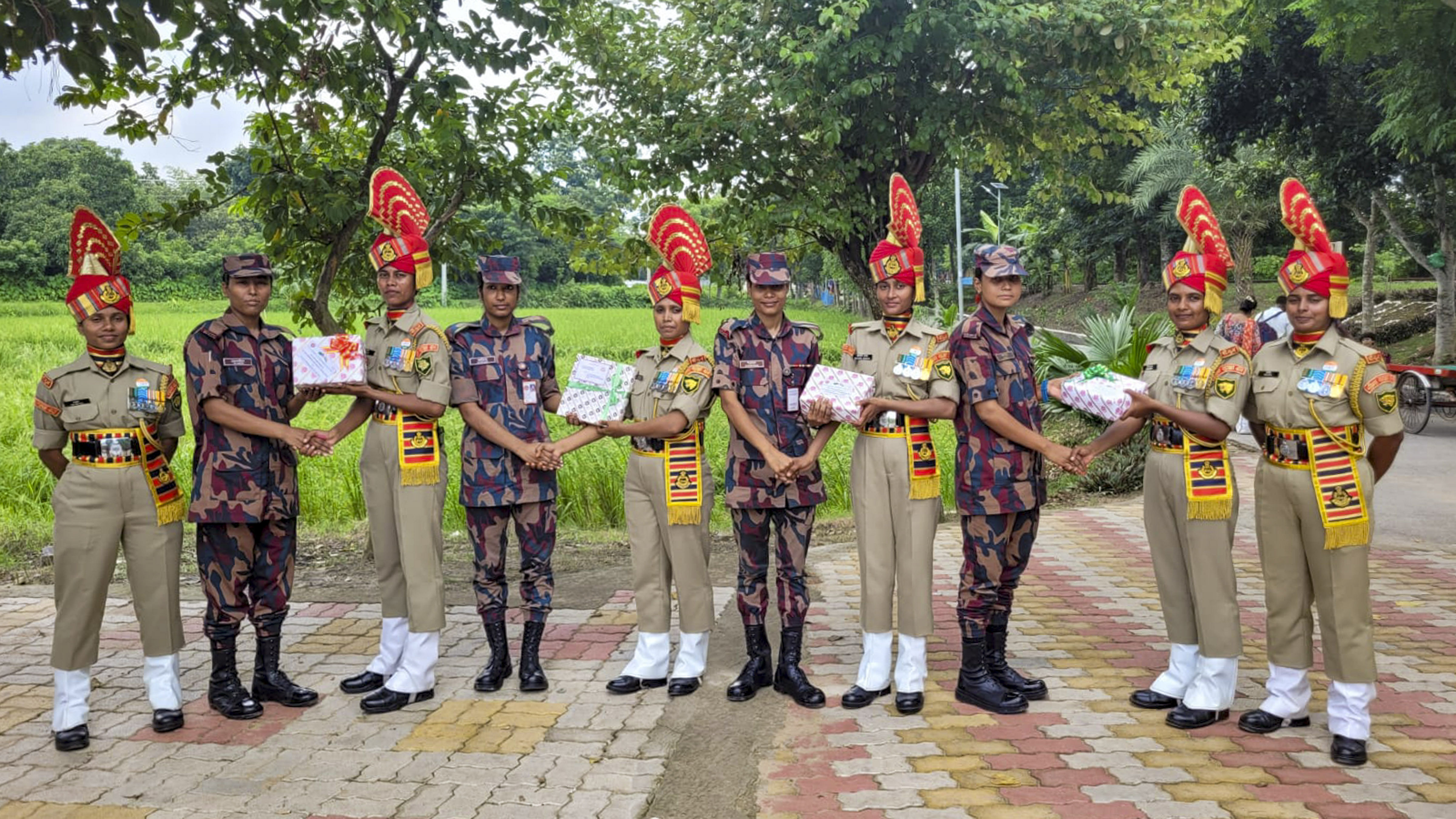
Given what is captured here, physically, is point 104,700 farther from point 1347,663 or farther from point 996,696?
point 1347,663

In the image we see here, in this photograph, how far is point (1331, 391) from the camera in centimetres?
392

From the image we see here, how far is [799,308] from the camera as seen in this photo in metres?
62.7

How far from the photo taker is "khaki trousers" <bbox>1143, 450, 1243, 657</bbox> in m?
4.26

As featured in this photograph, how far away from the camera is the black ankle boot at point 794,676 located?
4.57 m

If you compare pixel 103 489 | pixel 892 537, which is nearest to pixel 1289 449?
pixel 892 537

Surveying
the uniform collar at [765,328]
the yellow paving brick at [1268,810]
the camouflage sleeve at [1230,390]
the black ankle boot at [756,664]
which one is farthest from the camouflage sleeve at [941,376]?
the yellow paving brick at [1268,810]

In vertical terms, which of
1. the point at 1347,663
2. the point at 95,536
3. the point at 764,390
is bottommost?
the point at 1347,663

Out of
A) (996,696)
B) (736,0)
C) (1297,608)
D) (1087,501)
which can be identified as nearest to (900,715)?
(996,696)

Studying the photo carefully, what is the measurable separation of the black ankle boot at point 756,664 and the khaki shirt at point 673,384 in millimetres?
923

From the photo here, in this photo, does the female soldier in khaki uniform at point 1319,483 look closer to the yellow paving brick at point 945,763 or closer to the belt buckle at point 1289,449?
the belt buckle at point 1289,449

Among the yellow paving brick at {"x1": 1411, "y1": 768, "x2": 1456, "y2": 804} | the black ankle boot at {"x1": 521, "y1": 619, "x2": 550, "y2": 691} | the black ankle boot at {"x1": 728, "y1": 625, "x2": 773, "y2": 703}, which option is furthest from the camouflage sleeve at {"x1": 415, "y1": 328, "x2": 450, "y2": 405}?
the yellow paving brick at {"x1": 1411, "y1": 768, "x2": 1456, "y2": 804}

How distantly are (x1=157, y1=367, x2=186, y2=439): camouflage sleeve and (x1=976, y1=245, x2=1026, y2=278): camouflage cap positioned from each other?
3279 millimetres

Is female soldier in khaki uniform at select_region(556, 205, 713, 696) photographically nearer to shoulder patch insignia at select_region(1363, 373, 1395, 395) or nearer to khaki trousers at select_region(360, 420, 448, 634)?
khaki trousers at select_region(360, 420, 448, 634)

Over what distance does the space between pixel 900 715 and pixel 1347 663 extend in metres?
1.63
